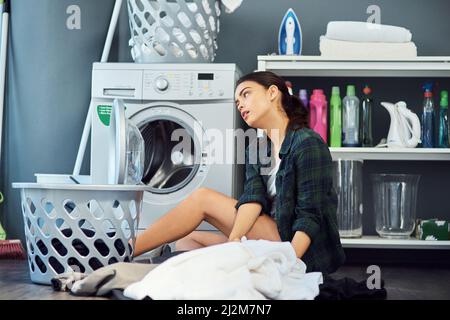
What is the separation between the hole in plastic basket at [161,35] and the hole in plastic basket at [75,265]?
1333 millimetres

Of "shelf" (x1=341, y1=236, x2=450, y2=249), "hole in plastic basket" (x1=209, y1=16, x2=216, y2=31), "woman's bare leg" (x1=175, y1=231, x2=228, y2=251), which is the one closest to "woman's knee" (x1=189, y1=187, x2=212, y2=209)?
"woman's bare leg" (x1=175, y1=231, x2=228, y2=251)

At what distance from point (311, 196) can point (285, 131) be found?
0.95 feet

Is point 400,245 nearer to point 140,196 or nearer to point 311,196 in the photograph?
point 311,196

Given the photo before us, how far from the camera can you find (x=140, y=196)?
6.89 ft

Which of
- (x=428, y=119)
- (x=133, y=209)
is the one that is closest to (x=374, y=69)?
(x=428, y=119)

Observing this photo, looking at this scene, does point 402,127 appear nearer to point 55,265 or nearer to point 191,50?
point 191,50

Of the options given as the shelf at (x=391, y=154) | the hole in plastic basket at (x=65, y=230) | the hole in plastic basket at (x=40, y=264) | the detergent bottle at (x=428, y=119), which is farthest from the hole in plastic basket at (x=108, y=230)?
the detergent bottle at (x=428, y=119)

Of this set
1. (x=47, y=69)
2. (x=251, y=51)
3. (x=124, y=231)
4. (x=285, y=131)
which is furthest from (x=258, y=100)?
(x=47, y=69)

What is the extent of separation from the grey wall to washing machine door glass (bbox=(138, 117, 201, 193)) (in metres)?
0.52

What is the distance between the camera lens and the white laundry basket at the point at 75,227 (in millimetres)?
2008

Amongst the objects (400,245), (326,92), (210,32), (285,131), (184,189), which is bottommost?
(400,245)

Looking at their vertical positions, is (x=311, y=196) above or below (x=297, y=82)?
A: below

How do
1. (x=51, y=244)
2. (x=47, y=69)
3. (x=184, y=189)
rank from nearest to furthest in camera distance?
(x=51, y=244)
(x=184, y=189)
(x=47, y=69)

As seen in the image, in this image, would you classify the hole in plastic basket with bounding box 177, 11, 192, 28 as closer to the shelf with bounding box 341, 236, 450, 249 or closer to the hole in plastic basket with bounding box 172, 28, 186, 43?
the hole in plastic basket with bounding box 172, 28, 186, 43
